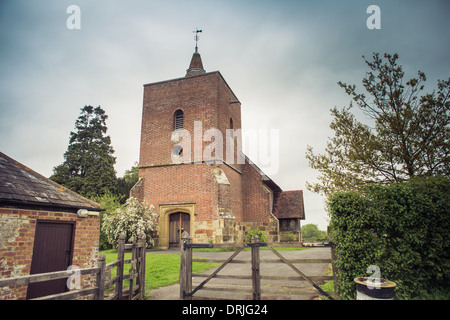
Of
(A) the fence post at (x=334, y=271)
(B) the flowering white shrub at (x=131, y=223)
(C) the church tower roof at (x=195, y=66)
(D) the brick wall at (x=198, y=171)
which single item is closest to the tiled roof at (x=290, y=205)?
(D) the brick wall at (x=198, y=171)

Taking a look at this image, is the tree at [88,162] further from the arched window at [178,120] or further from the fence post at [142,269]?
the fence post at [142,269]

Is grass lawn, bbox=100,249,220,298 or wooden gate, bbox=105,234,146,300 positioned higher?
wooden gate, bbox=105,234,146,300

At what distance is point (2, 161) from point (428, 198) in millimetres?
10011

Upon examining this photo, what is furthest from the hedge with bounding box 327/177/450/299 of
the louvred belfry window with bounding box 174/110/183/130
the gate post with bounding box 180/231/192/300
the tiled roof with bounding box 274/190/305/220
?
the tiled roof with bounding box 274/190/305/220

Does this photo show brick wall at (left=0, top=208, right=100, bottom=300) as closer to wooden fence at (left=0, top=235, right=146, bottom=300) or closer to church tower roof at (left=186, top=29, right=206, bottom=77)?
wooden fence at (left=0, top=235, right=146, bottom=300)

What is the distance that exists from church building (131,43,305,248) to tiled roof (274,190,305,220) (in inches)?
84.7

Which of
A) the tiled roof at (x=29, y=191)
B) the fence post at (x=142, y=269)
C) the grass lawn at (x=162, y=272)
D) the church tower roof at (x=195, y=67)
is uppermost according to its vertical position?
the church tower roof at (x=195, y=67)

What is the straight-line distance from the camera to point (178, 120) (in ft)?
62.2

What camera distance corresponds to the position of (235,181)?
19906 mm

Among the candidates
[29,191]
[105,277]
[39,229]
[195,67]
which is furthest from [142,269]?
[195,67]

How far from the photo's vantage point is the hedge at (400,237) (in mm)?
4875

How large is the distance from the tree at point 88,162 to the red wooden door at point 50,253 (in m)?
22.3

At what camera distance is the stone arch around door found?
659 inches
